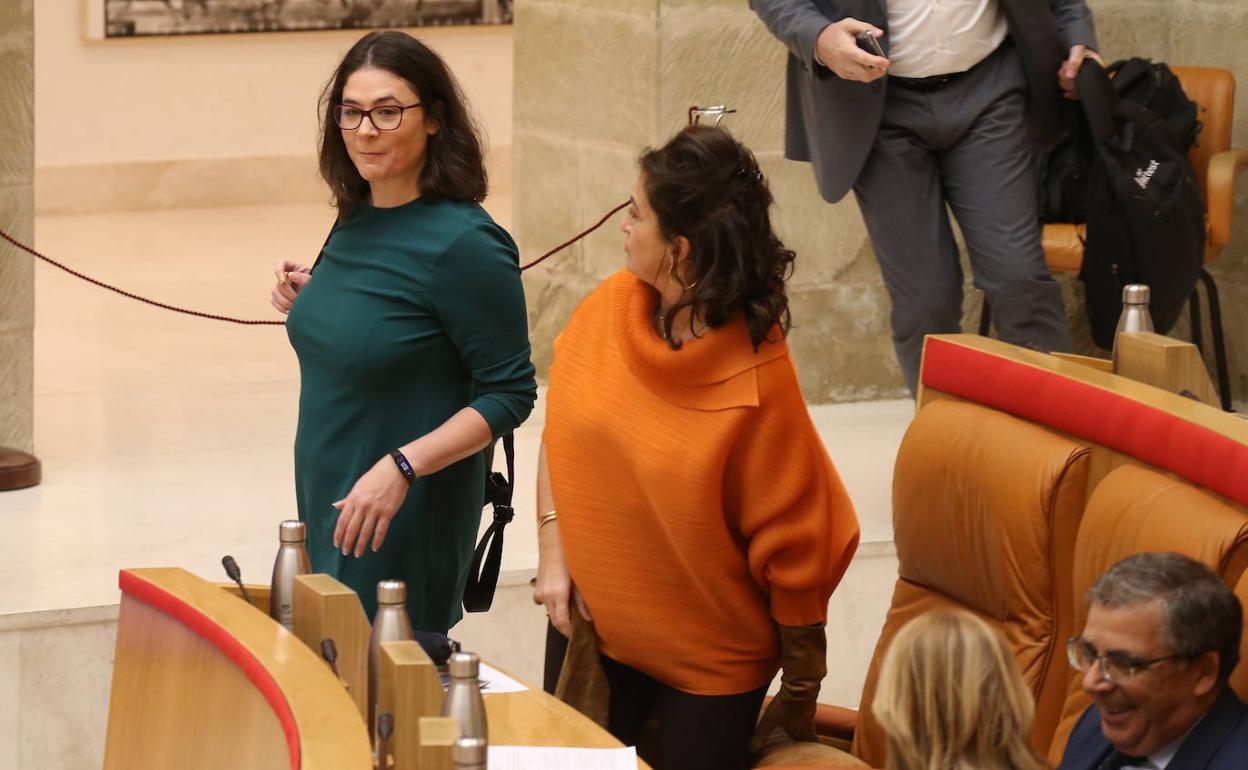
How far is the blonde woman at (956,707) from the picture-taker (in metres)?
2.33

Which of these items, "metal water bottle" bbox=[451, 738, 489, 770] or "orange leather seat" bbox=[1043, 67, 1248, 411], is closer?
"metal water bottle" bbox=[451, 738, 489, 770]

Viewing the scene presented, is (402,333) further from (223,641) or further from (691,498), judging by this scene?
(223,641)

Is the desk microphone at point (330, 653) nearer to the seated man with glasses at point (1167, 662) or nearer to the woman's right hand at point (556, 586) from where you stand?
the woman's right hand at point (556, 586)

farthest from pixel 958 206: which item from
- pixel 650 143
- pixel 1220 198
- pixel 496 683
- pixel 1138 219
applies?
pixel 496 683

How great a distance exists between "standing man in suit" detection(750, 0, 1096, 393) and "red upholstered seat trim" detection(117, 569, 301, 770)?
7.14ft

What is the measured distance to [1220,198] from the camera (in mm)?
5805

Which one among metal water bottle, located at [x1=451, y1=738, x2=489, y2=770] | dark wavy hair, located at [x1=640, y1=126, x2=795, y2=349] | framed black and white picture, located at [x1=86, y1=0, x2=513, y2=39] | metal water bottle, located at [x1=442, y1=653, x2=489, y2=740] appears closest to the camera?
metal water bottle, located at [x1=451, y1=738, x2=489, y2=770]

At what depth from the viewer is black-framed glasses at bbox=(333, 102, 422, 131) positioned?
3.20 m

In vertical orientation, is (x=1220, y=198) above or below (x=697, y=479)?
above

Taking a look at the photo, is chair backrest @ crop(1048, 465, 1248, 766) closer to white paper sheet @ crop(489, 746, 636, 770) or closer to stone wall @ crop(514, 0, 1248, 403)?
white paper sheet @ crop(489, 746, 636, 770)

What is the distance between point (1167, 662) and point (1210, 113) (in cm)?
389

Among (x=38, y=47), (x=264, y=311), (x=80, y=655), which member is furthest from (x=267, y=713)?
(x=38, y=47)

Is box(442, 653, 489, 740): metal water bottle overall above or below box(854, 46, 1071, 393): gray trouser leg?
below

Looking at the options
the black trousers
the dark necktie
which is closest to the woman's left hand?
the black trousers
